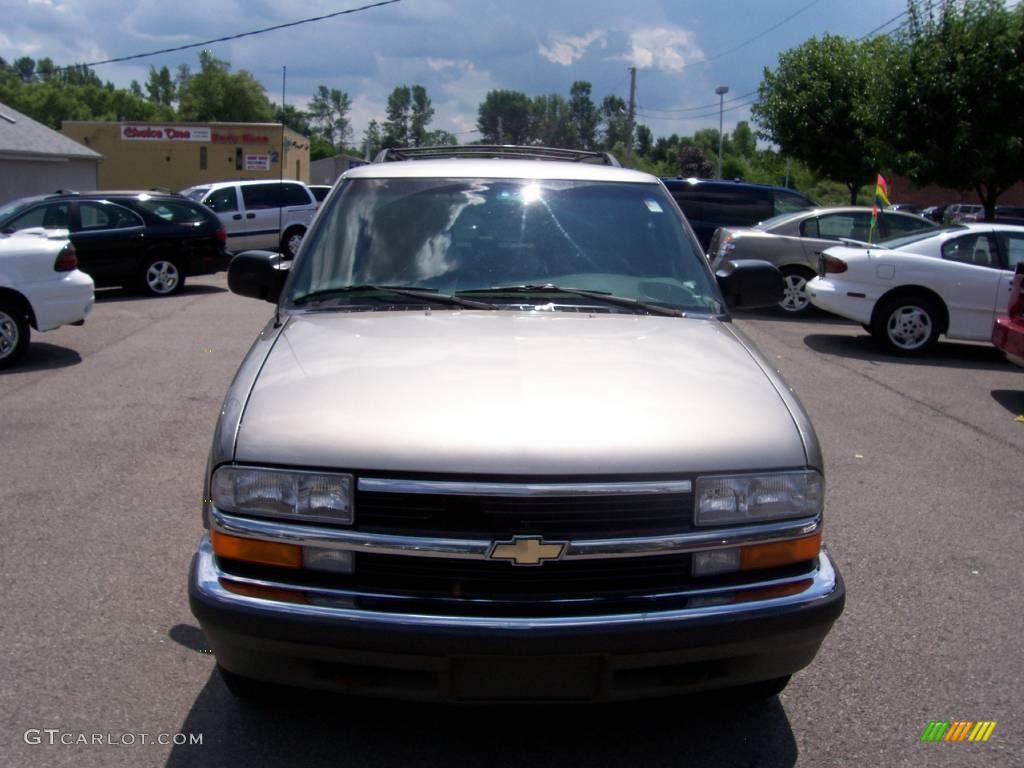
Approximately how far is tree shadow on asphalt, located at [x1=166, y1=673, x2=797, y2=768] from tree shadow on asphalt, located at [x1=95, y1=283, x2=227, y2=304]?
42.5 ft

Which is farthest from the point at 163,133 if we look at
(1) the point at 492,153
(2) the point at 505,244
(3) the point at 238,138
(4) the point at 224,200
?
(2) the point at 505,244

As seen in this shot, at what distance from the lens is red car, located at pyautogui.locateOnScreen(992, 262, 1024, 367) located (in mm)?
8680

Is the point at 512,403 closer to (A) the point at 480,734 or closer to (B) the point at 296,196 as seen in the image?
(A) the point at 480,734

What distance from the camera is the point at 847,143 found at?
2600 cm

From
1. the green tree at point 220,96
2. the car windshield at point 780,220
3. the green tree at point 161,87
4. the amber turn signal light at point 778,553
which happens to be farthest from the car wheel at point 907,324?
the green tree at point 161,87

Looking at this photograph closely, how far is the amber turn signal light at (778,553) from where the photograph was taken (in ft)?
9.57

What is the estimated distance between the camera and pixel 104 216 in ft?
50.5

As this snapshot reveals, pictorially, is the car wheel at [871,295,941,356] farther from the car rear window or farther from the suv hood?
the car rear window

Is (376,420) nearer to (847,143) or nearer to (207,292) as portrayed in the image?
(207,292)

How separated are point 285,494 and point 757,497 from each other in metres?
1.33

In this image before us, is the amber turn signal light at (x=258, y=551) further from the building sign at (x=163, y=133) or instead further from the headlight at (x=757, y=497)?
the building sign at (x=163, y=133)

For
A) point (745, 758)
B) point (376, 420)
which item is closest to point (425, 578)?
point (376, 420)

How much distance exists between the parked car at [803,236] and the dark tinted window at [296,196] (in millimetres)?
11166

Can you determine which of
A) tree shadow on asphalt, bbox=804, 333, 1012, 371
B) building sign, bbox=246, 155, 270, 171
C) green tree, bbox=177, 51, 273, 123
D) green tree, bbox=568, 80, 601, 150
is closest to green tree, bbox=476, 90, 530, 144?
green tree, bbox=568, 80, 601, 150
